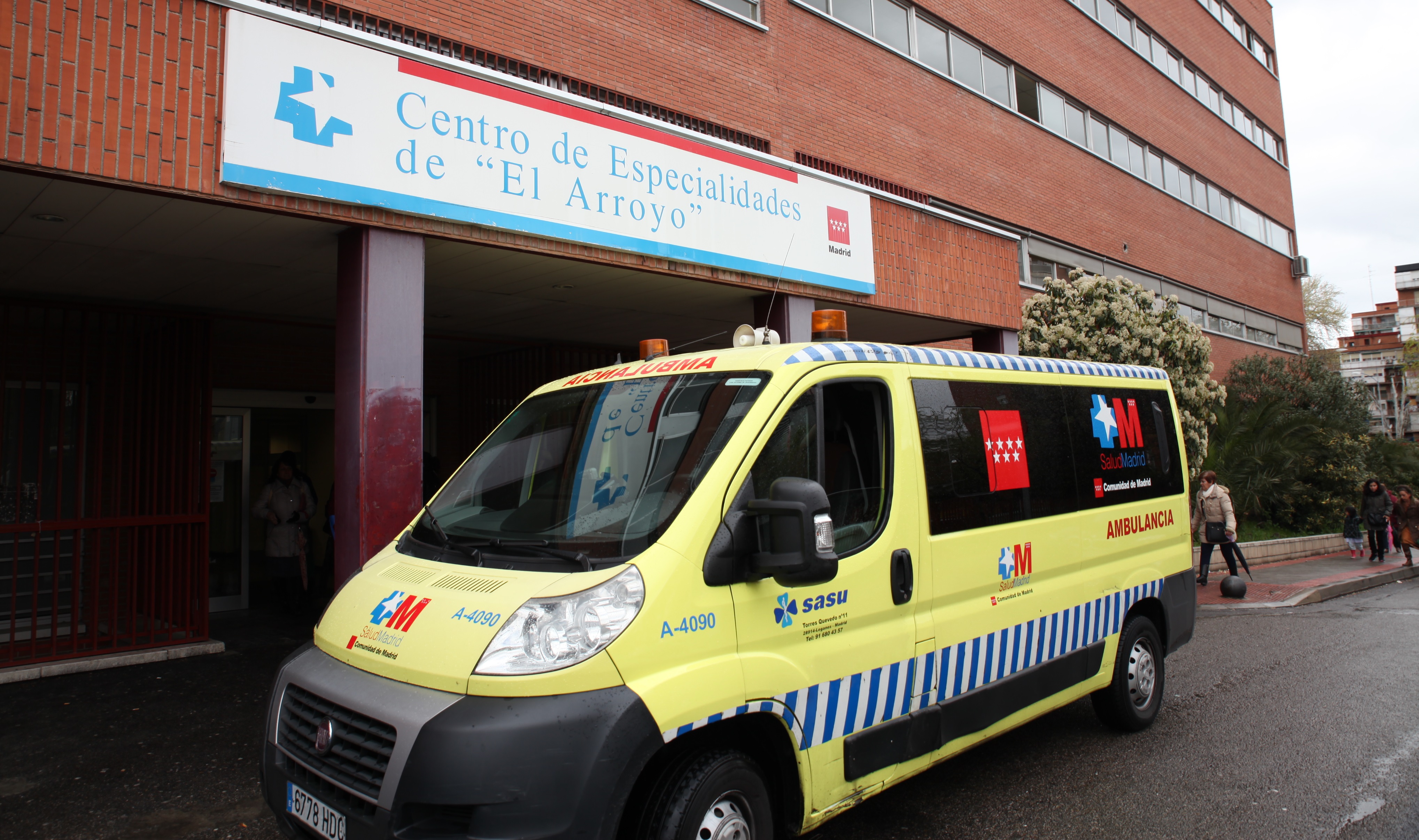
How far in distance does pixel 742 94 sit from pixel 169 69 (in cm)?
750

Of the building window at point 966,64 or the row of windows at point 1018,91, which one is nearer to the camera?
the row of windows at point 1018,91

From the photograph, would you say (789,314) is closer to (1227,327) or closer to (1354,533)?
(1354,533)

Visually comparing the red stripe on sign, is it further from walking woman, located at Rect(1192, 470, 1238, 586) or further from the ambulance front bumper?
walking woman, located at Rect(1192, 470, 1238, 586)

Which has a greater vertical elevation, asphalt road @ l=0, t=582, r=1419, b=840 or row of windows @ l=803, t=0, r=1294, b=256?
row of windows @ l=803, t=0, r=1294, b=256

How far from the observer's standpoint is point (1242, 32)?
91.1ft

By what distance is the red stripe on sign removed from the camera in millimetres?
5863

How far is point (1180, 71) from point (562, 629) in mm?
26988

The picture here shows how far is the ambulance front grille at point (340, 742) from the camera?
258cm

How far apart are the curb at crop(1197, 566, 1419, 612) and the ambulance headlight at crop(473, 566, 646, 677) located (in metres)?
10.2

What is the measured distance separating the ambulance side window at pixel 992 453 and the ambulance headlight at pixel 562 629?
5.27 feet

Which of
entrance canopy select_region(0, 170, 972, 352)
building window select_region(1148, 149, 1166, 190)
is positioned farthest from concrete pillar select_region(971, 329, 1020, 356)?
building window select_region(1148, 149, 1166, 190)

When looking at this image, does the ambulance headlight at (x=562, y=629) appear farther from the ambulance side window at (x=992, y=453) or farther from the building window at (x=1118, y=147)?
the building window at (x=1118, y=147)

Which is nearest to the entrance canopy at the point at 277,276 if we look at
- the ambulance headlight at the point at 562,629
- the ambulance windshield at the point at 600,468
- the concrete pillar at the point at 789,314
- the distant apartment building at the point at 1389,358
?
the concrete pillar at the point at 789,314

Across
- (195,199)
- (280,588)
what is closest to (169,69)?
(195,199)
